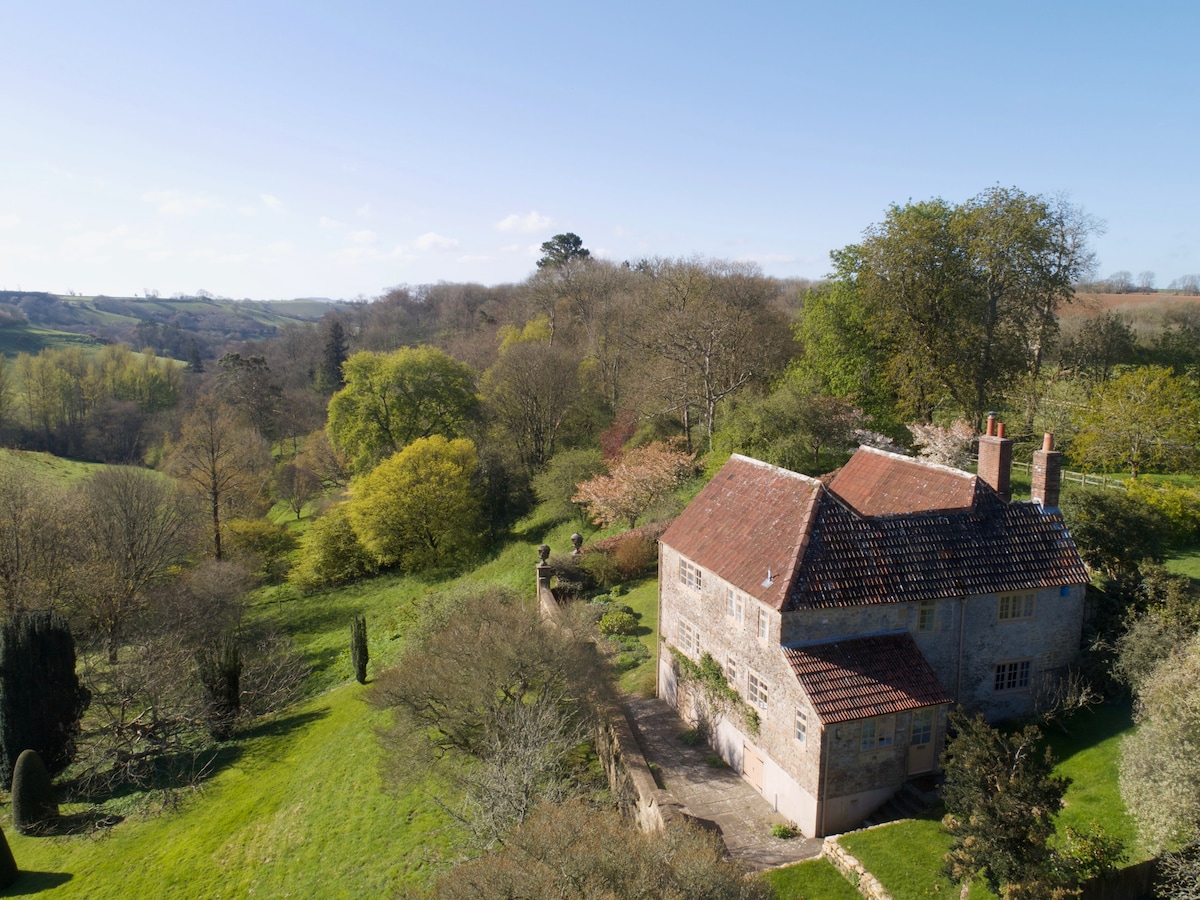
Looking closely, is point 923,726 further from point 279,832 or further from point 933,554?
point 279,832

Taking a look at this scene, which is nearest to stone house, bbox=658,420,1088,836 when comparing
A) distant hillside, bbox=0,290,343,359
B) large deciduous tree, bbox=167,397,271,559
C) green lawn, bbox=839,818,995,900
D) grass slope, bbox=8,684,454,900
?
green lawn, bbox=839,818,995,900

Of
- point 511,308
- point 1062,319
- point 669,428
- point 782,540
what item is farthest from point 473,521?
point 1062,319

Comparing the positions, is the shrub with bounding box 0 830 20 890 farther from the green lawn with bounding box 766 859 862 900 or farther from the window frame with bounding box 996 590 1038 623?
the window frame with bounding box 996 590 1038 623

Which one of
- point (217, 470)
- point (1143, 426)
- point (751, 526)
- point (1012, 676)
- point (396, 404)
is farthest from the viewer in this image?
point (396, 404)

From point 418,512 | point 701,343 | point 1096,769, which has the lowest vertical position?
point 418,512

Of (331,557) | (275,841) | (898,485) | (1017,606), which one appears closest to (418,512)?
(331,557)

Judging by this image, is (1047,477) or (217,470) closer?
(1047,477)

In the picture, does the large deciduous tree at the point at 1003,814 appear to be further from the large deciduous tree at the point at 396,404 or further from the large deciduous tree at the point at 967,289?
the large deciduous tree at the point at 396,404

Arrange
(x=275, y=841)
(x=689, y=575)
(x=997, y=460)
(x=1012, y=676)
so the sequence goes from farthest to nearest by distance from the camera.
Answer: (x=689, y=575) → (x=275, y=841) → (x=997, y=460) → (x=1012, y=676)
